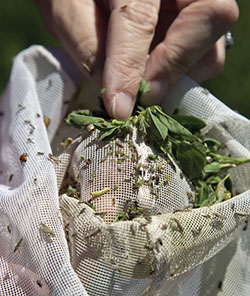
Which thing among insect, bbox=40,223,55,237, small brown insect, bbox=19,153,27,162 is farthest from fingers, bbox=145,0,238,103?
insect, bbox=40,223,55,237

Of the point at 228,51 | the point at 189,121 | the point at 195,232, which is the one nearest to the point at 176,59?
the point at 189,121

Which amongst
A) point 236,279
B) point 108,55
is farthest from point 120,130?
point 236,279

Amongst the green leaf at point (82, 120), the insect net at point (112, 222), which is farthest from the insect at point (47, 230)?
the green leaf at point (82, 120)

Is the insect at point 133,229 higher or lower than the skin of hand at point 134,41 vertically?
lower

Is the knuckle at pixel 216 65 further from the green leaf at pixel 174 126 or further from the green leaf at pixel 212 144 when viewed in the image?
the green leaf at pixel 174 126

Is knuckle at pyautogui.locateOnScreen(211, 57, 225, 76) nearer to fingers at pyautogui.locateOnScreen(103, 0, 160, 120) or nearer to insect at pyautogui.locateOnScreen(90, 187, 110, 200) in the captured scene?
fingers at pyautogui.locateOnScreen(103, 0, 160, 120)

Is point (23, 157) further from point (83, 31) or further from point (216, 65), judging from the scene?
point (216, 65)
